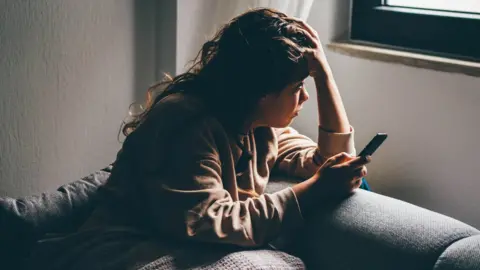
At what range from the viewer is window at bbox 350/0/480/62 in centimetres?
172

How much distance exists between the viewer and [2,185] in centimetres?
182

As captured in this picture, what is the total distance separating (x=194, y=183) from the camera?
4.08 feet

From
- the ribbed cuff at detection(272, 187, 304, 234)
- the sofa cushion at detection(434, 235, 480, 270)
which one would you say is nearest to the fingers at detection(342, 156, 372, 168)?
the ribbed cuff at detection(272, 187, 304, 234)

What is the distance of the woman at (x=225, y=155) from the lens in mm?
1247

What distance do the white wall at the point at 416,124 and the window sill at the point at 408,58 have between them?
14 mm

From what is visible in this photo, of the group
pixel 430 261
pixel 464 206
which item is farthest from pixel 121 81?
pixel 430 261

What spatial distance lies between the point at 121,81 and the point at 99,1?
22 cm

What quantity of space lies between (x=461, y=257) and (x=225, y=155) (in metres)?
0.44

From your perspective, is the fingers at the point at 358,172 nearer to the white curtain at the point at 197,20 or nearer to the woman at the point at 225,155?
the woman at the point at 225,155

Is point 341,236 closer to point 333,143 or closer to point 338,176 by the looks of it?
point 338,176

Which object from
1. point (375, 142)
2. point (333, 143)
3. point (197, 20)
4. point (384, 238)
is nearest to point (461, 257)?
point (384, 238)

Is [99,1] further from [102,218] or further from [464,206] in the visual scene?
[464,206]

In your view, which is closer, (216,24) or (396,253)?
(396,253)

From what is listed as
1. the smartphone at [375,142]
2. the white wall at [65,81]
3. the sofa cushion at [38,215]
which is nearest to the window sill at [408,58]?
the smartphone at [375,142]
